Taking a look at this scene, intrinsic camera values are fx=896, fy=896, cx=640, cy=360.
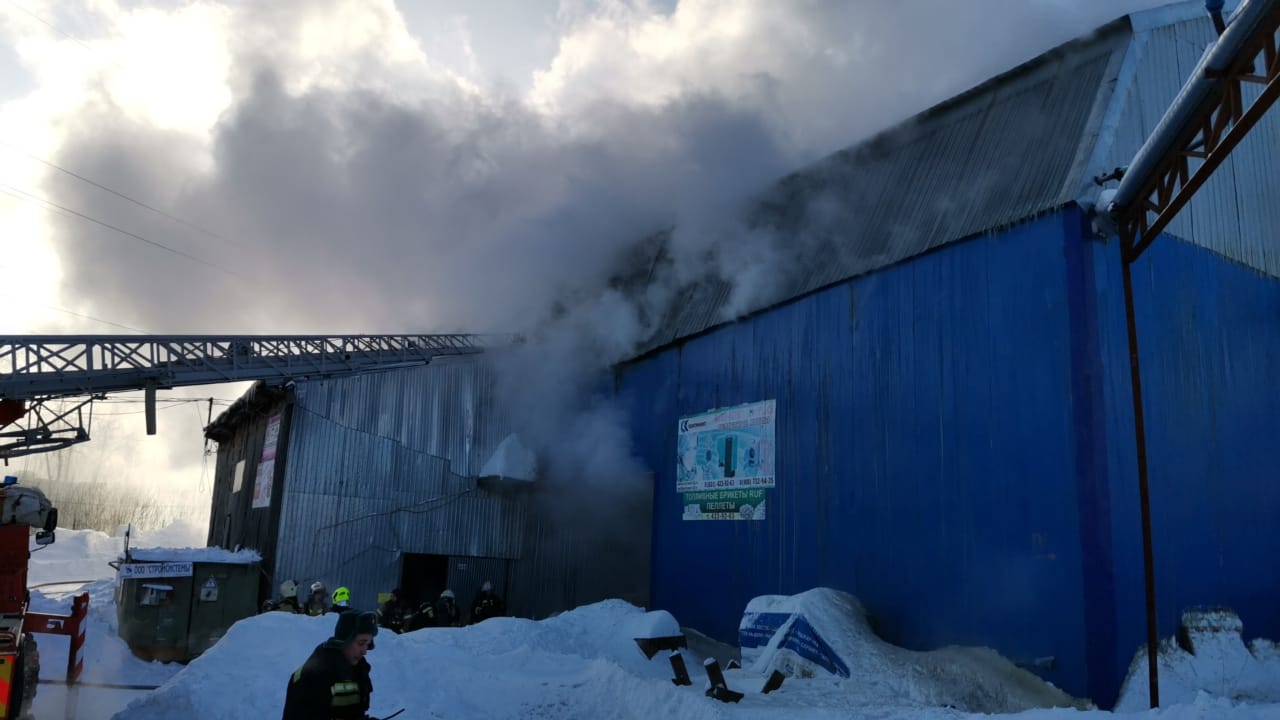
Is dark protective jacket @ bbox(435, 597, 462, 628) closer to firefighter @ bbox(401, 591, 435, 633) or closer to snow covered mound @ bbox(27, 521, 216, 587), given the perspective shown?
firefighter @ bbox(401, 591, 435, 633)

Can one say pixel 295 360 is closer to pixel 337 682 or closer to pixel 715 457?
pixel 715 457

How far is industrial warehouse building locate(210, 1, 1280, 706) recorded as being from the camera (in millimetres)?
10773

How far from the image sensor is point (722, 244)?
17953 millimetres

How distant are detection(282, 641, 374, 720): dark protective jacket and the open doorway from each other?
1503cm

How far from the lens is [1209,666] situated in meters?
11.0

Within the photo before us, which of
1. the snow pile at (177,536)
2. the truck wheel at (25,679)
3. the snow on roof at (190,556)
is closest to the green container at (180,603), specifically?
the snow on roof at (190,556)

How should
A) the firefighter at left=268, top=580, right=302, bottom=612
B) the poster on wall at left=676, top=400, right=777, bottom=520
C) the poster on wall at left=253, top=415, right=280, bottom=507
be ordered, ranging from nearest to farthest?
the firefighter at left=268, top=580, right=302, bottom=612 < the poster on wall at left=676, top=400, right=777, bottom=520 < the poster on wall at left=253, top=415, right=280, bottom=507

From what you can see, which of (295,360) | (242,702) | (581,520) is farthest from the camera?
(581,520)

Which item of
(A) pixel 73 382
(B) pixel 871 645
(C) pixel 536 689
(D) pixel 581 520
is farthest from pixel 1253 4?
(A) pixel 73 382

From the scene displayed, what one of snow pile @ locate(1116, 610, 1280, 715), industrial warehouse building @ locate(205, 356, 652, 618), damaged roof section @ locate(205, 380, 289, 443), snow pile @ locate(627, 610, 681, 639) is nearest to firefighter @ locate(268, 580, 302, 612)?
industrial warehouse building @ locate(205, 356, 652, 618)

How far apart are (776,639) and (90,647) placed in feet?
41.2

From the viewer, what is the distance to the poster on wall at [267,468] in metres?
18.7

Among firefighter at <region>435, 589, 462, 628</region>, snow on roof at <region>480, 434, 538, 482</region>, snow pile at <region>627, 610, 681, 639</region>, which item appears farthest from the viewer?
snow on roof at <region>480, 434, 538, 482</region>

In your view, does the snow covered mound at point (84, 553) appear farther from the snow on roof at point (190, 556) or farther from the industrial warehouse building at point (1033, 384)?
the industrial warehouse building at point (1033, 384)
